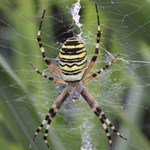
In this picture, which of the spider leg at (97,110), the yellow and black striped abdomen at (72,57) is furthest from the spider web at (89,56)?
the yellow and black striped abdomen at (72,57)

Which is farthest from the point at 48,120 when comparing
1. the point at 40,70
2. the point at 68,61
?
the point at 68,61

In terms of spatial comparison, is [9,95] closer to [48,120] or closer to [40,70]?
[40,70]

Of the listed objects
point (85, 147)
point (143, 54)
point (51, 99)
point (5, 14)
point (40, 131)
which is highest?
point (5, 14)

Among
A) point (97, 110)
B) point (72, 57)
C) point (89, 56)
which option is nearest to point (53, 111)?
point (97, 110)

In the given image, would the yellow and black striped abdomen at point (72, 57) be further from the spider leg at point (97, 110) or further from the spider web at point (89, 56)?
the spider leg at point (97, 110)

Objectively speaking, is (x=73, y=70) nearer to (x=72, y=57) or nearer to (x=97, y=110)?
(x=72, y=57)

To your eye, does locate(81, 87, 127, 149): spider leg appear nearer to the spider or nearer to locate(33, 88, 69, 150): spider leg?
the spider
